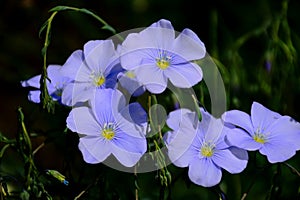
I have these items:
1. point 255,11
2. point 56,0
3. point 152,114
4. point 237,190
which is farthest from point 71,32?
point 152,114

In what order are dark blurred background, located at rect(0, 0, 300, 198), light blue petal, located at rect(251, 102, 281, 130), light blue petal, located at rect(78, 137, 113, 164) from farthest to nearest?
dark blurred background, located at rect(0, 0, 300, 198) → light blue petal, located at rect(251, 102, 281, 130) → light blue petal, located at rect(78, 137, 113, 164)

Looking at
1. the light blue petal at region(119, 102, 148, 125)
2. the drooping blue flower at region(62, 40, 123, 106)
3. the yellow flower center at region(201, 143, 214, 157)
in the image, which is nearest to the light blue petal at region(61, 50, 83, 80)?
the drooping blue flower at region(62, 40, 123, 106)

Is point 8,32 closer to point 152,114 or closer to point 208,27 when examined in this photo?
point 208,27

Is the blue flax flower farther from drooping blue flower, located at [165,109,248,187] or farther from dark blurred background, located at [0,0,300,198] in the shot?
dark blurred background, located at [0,0,300,198]

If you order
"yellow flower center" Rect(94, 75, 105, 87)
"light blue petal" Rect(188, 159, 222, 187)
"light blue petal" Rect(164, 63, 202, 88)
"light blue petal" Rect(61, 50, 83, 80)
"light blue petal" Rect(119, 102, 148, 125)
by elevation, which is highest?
"light blue petal" Rect(164, 63, 202, 88)

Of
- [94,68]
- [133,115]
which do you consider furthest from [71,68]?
[133,115]

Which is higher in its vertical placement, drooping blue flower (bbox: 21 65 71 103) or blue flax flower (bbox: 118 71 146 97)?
blue flax flower (bbox: 118 71 146 97)

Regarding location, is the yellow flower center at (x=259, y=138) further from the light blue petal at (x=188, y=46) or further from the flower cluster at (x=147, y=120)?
the light blue petal at (x=188, y=46)

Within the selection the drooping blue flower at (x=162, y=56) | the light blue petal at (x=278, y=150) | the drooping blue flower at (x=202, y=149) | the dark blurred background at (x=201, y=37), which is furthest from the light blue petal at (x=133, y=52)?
the dark blurred background at (x=201, y=37)

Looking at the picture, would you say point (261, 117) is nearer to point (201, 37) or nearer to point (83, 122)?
point (83, 122)
